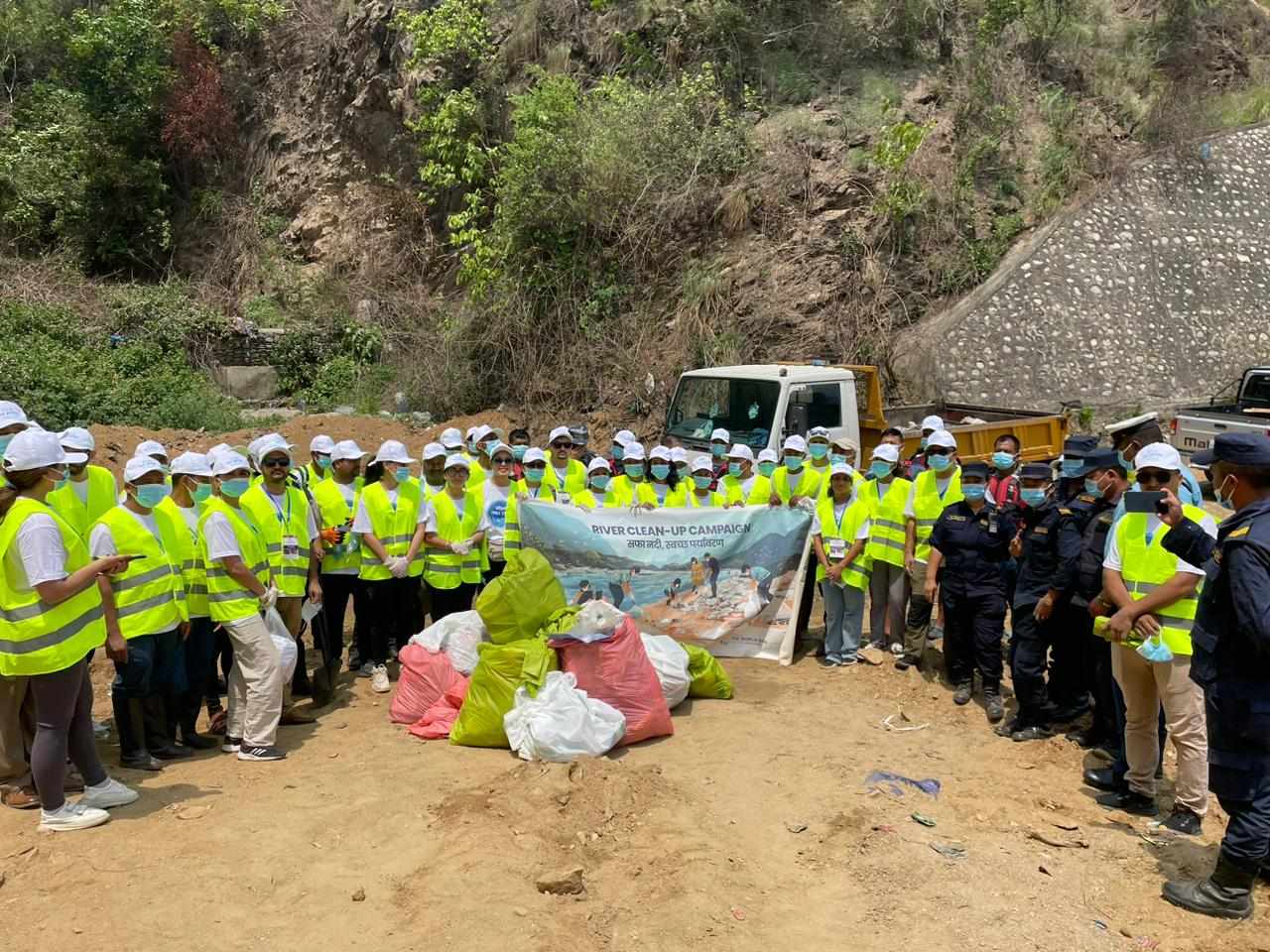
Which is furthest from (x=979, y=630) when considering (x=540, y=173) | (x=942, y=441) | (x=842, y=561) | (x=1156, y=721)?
(x=540, y=173)

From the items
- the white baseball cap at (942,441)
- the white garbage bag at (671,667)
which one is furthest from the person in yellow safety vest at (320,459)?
the white baseball cap at (942,441)

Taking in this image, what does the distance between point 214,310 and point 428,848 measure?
19.4m

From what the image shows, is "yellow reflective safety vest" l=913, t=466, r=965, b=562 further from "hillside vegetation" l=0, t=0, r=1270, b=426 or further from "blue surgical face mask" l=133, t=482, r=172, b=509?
"hillside vegetation" l=0, t=0, r=1270, b=426

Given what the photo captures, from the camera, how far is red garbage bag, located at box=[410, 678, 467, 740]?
20.2 ft

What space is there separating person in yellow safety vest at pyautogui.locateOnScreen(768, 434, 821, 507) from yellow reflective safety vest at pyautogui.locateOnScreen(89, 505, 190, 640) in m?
4.56

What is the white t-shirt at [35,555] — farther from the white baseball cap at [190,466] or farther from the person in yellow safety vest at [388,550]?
the person in yellow safety vest at [388,550]

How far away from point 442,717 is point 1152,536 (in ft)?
13.7

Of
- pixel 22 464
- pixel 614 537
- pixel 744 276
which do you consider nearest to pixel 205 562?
pixel 22 464

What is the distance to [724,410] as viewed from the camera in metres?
10.5

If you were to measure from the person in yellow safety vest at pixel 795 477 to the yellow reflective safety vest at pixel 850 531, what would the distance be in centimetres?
48

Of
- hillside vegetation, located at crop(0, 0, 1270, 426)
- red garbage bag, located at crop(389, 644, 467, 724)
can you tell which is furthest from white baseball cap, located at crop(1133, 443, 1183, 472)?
hillside vegetation, located at crop(0, 0, 1270, 426)

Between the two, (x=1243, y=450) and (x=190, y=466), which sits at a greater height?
(x=1243, y=450)

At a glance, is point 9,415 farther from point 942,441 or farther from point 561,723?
point 942,441

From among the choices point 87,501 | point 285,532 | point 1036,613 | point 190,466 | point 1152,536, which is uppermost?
point 190,466
